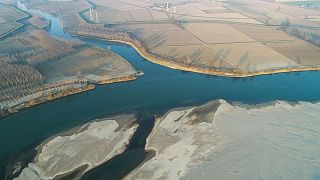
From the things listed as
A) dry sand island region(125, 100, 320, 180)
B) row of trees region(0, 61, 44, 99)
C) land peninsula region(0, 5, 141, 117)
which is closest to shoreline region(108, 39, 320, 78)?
land peninsula region(0, 5, 141, 117)

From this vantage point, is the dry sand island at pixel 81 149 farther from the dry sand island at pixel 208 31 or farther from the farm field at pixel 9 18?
the farm field at pixel 9 18

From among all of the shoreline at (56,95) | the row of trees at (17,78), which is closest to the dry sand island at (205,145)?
the shoreline at (56,95)

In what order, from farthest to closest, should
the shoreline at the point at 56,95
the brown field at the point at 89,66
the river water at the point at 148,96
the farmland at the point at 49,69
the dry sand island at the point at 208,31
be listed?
the dry sand island at the point at 208,31
the brown field at the point at 89,66
the farmland at the point at 49,69
the shoreline at the point at 56,95
the river water at the point at 148,96

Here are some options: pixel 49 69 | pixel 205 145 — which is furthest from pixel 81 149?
pixel 49 69

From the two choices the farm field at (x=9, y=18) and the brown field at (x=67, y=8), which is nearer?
the farm field at (x=9, y=18)

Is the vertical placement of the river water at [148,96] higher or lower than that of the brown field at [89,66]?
lower

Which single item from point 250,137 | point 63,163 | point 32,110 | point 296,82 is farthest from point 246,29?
point 63,163

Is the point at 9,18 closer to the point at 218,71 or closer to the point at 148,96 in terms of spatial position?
the point at 148,96
